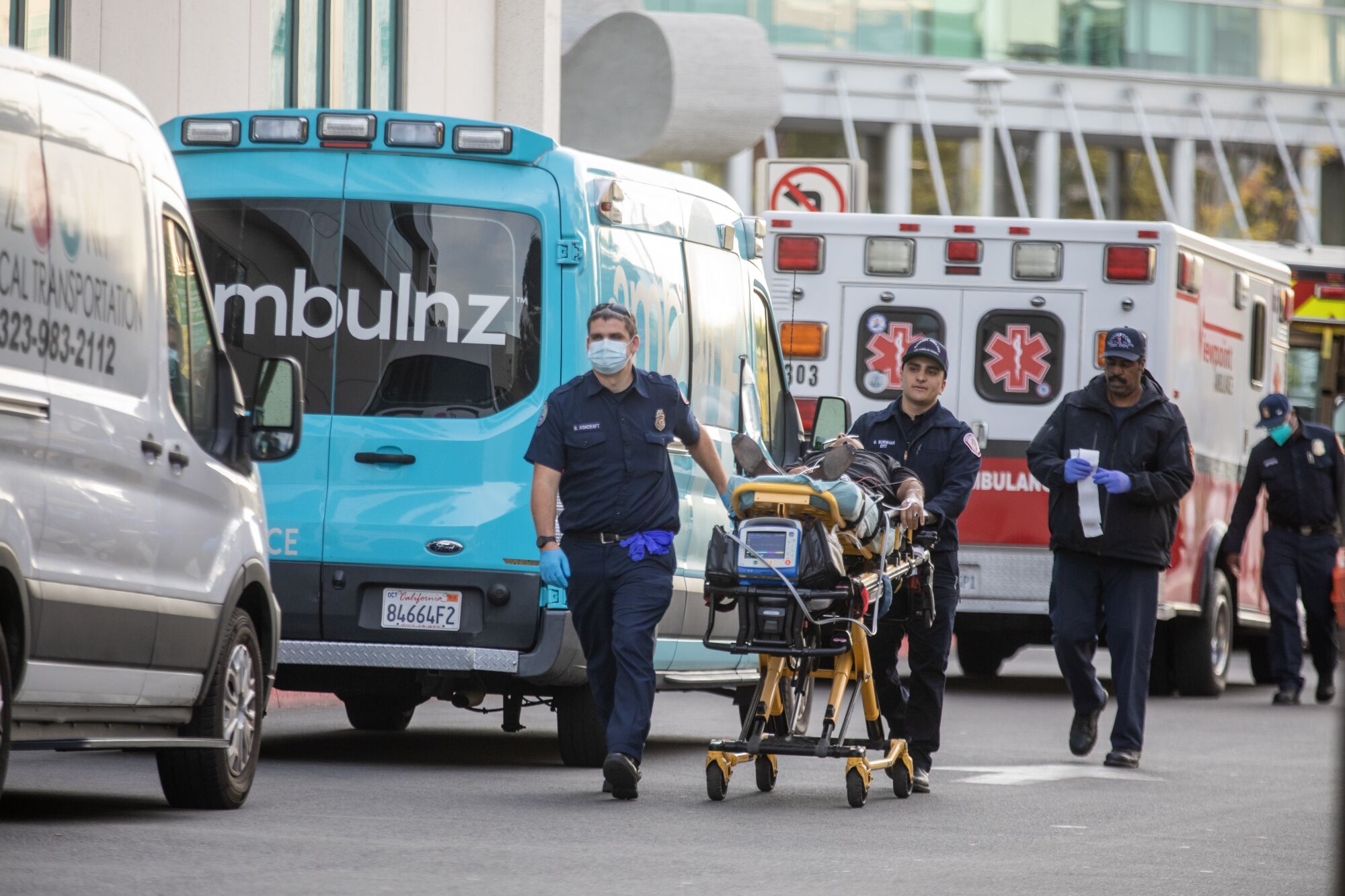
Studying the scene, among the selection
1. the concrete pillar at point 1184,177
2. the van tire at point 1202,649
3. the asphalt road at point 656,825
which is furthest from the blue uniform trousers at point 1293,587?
the concrete pillar at point 1184,177

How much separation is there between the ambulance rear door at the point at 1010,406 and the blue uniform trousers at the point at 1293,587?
1.83 metres

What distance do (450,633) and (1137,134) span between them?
116ft

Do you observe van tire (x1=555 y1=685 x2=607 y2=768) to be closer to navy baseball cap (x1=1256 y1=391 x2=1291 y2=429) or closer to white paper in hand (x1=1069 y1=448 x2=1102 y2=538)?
white paper in hand (x1=1069 y1=448 x2=1102 y2=538)

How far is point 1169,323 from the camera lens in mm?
15688

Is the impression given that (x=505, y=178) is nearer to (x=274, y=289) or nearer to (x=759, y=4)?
(x=274, y=289)

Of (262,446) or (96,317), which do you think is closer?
(96,317)

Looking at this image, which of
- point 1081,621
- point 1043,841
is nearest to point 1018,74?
point 1081,621

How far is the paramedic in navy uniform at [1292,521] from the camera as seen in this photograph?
16.4 meters

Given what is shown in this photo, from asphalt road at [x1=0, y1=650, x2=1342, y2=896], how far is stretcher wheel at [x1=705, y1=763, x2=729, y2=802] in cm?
9

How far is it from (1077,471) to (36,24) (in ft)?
19.6

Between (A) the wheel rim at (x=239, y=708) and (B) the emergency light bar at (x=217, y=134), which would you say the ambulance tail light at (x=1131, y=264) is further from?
(A) the wheel rim at (x=239, y=708)

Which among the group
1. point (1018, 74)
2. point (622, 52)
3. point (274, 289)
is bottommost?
point (274, 289)

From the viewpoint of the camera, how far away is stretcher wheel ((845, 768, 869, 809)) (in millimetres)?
9250

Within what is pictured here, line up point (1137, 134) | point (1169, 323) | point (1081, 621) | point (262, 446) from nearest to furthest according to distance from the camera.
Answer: point (262, 446) < point (1081, 621) < point (1169, 323) < point (1137, 134)
